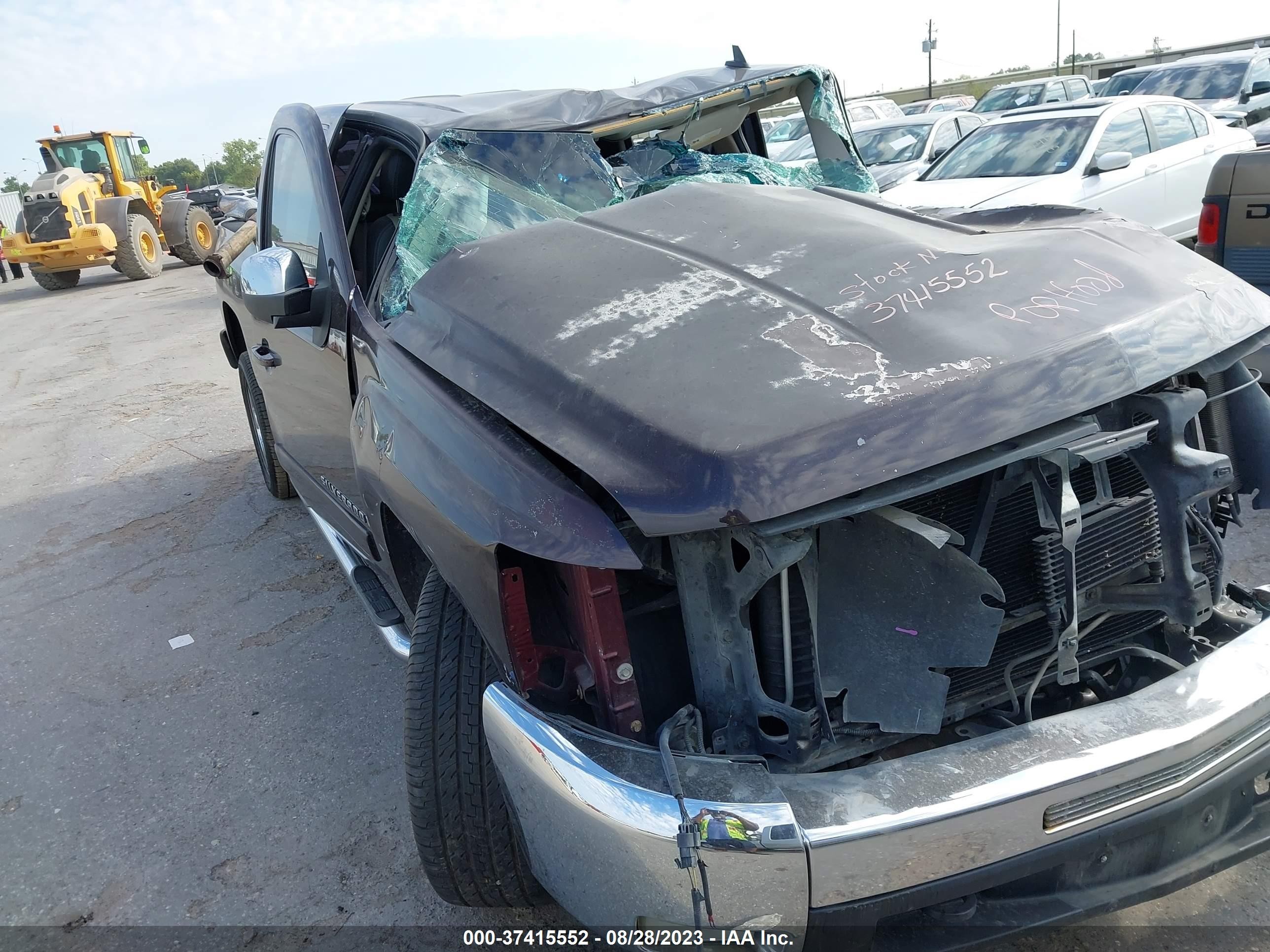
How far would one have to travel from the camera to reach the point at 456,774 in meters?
2.14

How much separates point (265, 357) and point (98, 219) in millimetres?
17330

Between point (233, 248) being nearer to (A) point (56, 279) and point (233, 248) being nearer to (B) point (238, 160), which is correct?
(A) point (56, 279)

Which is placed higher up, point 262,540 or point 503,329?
point 503,329

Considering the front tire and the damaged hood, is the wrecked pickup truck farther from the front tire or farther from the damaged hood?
the front tire

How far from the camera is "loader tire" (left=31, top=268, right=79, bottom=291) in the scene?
18.9 metres

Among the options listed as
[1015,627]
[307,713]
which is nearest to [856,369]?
[1015,627]

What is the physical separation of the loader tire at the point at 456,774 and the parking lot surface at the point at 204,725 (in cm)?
24

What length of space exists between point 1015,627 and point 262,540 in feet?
12.9

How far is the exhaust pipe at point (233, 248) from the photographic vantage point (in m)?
4.57

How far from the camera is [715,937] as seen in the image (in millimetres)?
1566

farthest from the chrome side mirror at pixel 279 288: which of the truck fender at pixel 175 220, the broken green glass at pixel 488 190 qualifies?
the truck fender at pixel 175 220

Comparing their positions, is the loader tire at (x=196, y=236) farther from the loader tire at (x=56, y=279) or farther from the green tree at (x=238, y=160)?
the green tree at (x=238, y=160)

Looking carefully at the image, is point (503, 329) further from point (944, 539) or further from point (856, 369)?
point (944, 539)

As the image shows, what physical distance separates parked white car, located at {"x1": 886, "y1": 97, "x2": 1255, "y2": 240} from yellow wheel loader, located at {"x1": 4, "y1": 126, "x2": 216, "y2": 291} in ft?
46.9
